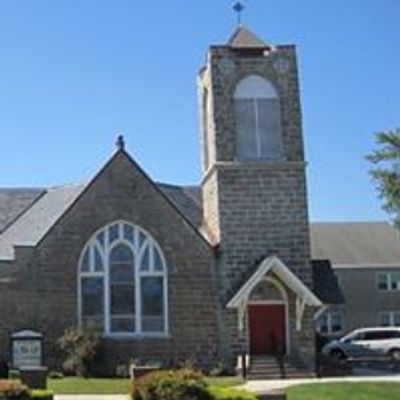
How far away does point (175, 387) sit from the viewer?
1003 inches

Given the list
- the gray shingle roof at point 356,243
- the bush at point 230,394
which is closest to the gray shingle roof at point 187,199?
the bush at point 230,394

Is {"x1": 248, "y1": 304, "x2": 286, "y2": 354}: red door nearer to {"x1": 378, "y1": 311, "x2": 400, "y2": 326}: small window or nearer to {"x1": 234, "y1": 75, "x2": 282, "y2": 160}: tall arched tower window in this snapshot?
{"x1": 234, "y1": 75, "x2": 282, "y2": 160}: tall arched tower window

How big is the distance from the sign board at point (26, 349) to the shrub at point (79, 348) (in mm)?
1092

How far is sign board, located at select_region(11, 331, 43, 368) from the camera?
39.4m

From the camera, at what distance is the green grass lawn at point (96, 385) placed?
112 ft

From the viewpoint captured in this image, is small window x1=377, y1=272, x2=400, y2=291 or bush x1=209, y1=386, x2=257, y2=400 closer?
bush x1=209, y1=386, x2=257, y2=400

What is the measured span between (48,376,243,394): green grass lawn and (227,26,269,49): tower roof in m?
14.5

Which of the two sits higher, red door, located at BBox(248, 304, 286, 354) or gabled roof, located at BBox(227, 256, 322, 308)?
gabled roof, located at BBox(227, 256, 322, 308)

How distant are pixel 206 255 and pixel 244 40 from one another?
32.2ft

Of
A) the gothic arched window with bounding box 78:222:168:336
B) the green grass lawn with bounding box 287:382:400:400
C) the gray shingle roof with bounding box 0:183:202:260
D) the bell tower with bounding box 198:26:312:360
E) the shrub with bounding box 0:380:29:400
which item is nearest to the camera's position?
the shrub with bounding box 0:380:29:400

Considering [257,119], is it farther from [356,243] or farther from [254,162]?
[356,243]

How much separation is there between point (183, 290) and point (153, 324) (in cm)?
184

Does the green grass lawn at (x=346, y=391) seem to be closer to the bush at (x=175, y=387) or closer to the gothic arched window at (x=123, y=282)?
the bush at (x=175, y=387)

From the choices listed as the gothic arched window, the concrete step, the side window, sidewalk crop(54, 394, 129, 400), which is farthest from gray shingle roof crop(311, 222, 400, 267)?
sidewalk crop(54, 394, 129, 400)
